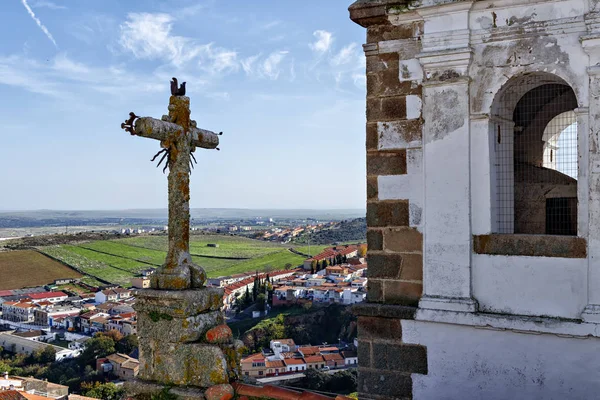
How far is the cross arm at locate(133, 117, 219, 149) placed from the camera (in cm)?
422

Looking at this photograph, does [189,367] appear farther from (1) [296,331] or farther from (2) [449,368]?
(1) [296,331]

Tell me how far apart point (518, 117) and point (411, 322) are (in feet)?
6.93

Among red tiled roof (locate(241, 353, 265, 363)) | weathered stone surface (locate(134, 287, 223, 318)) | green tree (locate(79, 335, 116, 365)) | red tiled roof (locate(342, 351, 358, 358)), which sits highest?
weathered stone surface (locate(134, 287, 223, 318))

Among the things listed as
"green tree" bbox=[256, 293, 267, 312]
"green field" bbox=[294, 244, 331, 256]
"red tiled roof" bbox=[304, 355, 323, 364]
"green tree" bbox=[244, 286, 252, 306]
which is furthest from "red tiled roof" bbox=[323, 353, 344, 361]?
"green field" bbox=[294, 244, 331, 256]

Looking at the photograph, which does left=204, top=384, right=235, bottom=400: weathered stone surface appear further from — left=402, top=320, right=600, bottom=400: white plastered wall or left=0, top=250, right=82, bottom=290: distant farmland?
left=0, top=250, right=82, bottom=290: distant farmland

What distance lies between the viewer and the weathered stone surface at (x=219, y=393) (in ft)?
13.5

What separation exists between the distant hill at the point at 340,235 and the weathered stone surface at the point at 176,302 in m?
125

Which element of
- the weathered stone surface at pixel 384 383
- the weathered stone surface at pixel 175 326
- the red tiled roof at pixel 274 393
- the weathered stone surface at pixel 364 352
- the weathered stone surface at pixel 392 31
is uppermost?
the weathered stone surface at pixel 392 31

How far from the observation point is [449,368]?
459cm

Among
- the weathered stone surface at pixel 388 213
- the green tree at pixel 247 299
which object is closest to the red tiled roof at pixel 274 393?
the weathered stone surface at pixel 388 213

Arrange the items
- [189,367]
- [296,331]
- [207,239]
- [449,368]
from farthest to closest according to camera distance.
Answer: [207,239]
[296,331]
[449,368]
[189,367]

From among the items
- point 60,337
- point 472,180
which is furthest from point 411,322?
point 60,337

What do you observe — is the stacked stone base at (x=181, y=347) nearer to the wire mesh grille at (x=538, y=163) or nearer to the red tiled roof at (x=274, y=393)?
the red tiled roof at (x=274, y=393)

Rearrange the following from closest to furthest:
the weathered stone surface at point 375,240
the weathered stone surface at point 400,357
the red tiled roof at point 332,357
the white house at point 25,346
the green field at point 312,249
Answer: the weathered stone surface at point 400,357, the weathered stone surface at point 375,240, the red tiled roof at point 332,357, the white house at point 25,346, the green field at point 312,249
